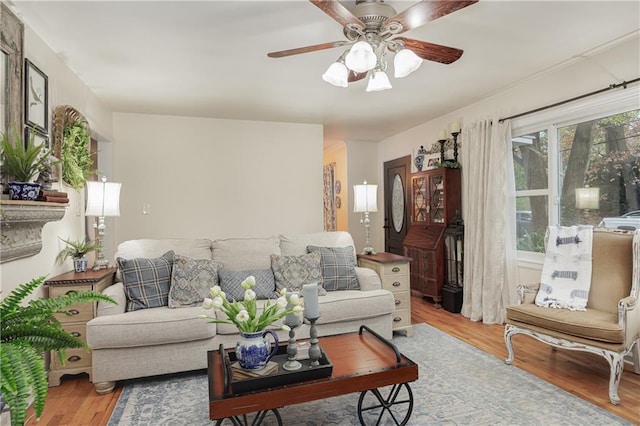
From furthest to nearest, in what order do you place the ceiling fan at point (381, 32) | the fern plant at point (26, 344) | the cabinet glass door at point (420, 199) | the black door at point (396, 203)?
the black door at point (396, 203) → the cabinet glass door at point (420, 199) → the ceiling fan at point (381, 32) → the fern plant at point (26, 344)

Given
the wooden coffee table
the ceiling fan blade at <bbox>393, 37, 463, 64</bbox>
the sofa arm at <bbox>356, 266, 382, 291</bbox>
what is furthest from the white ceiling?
the wooden coffee table

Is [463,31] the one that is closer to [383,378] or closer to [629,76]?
[629,76]

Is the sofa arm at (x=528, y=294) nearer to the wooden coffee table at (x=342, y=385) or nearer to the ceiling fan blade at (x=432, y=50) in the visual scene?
the wooden coffee table at (x=342, y=385)

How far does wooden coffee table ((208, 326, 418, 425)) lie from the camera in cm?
161

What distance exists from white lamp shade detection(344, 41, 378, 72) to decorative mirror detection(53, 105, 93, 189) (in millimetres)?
2206

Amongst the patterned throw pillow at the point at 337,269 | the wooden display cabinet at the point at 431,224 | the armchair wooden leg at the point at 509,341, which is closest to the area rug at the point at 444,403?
the armchair wooden leg at the point at 509,341

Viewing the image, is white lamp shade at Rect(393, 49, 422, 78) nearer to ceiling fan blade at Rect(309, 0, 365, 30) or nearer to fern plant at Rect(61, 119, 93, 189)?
ceiling fan blade at Rect(309, 0, 365, 30)

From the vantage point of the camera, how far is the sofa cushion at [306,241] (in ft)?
11.6

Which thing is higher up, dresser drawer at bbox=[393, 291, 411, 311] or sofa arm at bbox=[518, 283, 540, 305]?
sofa arm at bbox=[518, 283, 540, 305]

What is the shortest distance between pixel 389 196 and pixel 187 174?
317cm

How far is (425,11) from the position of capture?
177 centimetres

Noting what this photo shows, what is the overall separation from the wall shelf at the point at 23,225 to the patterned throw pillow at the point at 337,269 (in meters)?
2.04

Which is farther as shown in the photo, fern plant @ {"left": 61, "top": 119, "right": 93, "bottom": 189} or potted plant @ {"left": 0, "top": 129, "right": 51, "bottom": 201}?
fern plant @ {"left": 61, "top": 119, "right": 93, "bottom": 189}

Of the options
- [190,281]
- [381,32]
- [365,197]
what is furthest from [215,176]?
[381,32]
